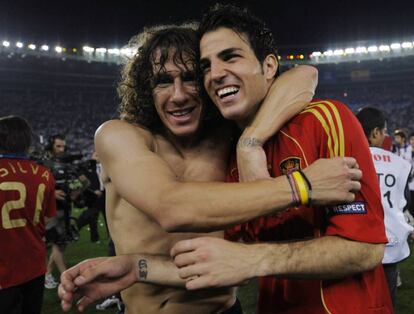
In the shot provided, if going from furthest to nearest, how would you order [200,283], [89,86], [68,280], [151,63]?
[89,86] → [151,63] → [68,280] → [200,283]

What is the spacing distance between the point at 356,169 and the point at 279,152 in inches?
15.4

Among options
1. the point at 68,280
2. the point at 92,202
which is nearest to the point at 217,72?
the point at 68,280

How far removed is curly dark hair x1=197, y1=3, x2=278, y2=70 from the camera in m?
2.04

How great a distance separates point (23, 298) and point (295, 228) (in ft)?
10.6

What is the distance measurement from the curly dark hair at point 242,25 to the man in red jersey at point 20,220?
2617 millimetres

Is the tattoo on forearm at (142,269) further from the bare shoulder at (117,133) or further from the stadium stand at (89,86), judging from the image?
the stadium stand at (89,86)

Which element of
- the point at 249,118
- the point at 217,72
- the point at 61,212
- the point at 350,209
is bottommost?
the point at 61,212

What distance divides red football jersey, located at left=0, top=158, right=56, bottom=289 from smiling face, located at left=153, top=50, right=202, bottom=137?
225 cm

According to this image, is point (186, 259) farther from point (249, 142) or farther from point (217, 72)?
point (217, 72)

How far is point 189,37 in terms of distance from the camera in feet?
7.84

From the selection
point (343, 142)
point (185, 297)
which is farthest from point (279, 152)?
point (185, 297)

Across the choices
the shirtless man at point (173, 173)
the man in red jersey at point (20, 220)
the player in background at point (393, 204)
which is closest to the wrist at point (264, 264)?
the shirtless man at point (173, 173)

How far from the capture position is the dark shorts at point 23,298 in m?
3.73

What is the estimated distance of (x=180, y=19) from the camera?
2702 cm
